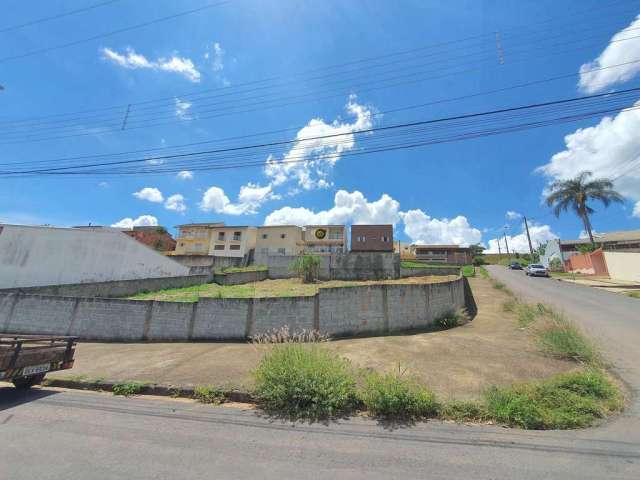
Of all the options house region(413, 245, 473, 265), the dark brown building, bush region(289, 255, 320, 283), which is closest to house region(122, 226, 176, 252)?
the dark brown building

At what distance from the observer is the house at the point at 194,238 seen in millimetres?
42562

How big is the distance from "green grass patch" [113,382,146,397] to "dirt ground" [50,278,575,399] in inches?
11.7

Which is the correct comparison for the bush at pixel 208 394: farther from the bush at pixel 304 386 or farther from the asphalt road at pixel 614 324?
the asphalt road at pixel 614 324

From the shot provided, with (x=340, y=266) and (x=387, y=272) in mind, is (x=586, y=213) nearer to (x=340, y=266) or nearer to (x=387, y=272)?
(x=387, y=272)

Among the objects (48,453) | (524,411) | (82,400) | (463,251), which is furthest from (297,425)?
(463,251)

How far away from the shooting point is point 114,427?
3.87 meters

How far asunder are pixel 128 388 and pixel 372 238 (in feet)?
129

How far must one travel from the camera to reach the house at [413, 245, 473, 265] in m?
50.9

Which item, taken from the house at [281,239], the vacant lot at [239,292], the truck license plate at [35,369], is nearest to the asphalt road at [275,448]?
the truck license plate at [35,369]

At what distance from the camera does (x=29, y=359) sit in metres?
4.96

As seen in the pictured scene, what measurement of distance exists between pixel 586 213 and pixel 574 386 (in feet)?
124

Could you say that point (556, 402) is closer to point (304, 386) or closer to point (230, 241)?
point (304, 386)

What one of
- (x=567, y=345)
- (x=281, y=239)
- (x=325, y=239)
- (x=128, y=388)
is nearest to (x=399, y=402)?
(x=567, y=345)

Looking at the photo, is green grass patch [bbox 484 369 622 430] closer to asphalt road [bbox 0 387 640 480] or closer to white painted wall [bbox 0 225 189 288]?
asphalt road [bbox 0 387 640 480]
